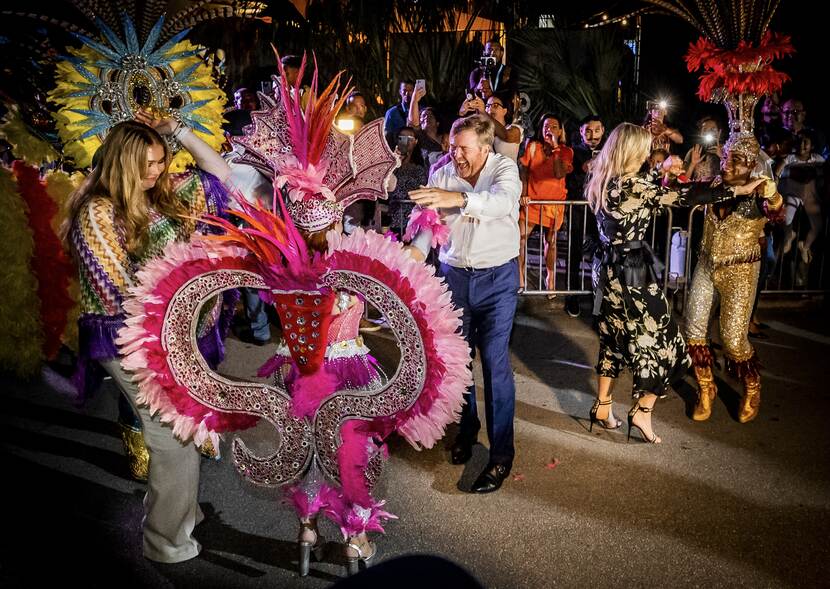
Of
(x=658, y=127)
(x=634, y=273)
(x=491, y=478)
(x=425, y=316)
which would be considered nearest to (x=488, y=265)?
(x=634, y=273)

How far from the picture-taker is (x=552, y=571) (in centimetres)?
350

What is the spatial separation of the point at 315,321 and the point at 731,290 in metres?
3.37

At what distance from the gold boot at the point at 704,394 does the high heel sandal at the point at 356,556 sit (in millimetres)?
2813

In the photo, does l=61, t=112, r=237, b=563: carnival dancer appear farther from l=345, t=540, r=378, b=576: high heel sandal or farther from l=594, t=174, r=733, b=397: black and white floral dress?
l=594, t=174, r=733, b=397: black and white floral dress

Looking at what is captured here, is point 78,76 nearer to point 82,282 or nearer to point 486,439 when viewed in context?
point 82,282

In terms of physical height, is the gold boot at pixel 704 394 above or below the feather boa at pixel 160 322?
below

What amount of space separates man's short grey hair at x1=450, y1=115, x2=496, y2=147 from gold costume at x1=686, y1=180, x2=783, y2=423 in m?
2.08

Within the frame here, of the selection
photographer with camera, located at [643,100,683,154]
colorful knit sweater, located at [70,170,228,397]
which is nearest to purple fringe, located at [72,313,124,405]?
colorful knit sweater, located at [70,170,228,397]

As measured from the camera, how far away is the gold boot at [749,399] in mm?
5262

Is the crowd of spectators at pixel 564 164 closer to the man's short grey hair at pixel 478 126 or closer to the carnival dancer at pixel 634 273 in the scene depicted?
the carnival dancer at pixel 634 273

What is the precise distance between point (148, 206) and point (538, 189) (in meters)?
6.06

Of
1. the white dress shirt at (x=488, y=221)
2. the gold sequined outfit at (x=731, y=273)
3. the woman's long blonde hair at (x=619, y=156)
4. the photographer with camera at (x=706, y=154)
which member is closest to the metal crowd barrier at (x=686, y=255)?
the photographer with camera at (x=706, y=154)

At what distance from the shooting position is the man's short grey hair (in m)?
4.19

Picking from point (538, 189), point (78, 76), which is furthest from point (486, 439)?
point (538, 189)
